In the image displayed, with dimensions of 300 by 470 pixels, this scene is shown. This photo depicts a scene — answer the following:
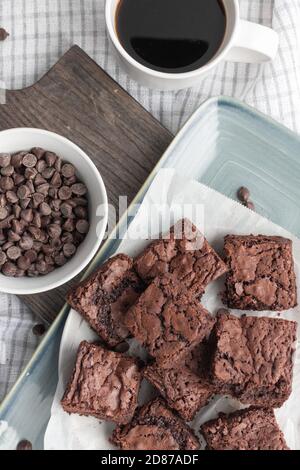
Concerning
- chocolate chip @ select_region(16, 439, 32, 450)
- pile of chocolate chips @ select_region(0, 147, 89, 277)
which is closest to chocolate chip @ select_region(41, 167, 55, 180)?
pile of chocolate chips @ select_region(0, 147, 89, 277)

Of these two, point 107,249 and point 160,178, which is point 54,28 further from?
point 107,249

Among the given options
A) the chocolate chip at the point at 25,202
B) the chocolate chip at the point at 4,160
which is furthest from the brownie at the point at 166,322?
the chocolate chip at the point at 4,160

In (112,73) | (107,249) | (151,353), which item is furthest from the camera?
(112,73)

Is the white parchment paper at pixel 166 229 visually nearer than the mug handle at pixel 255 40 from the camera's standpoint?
No

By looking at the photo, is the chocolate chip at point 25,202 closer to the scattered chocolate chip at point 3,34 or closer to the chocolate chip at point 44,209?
the chocolate chip at point 44,209

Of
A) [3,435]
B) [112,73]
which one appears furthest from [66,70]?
[3,435]

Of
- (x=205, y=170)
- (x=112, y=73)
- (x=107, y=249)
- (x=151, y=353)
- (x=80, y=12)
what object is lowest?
(x=151, y=353)
